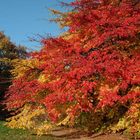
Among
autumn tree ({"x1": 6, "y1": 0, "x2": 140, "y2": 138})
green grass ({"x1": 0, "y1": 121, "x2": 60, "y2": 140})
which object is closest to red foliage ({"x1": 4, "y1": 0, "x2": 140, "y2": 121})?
autumn tree ({"x1": 6, "y1": 0, "x2": 140, "y2": 138})

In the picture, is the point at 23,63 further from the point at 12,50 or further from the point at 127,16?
the point at 12,50

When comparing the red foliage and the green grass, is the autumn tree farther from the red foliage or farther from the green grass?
the green grass

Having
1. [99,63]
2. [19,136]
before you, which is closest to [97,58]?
[99,63]

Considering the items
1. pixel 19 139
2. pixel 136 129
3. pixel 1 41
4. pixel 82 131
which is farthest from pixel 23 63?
pixel 1 41

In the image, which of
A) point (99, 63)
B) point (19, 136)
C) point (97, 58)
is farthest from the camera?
point (19, 136)

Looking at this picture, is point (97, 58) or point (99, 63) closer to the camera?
point (99, 63)

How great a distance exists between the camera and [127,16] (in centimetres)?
2069

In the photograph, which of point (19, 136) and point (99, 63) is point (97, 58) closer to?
point (99, 63)

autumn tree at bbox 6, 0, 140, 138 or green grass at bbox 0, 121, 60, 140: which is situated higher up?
autumn tree at bbox 6, 0, 140, 138

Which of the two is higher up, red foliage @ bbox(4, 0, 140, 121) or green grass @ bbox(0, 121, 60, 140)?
red foliage @ bbox(4, 0, 140, 121)

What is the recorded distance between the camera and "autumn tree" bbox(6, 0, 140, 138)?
19641 millimetres

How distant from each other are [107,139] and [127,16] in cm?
623

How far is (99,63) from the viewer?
64.3 ft

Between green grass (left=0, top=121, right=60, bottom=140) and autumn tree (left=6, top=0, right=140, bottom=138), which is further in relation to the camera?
green grass (left=0, top=121, right=60, bottom=140)
